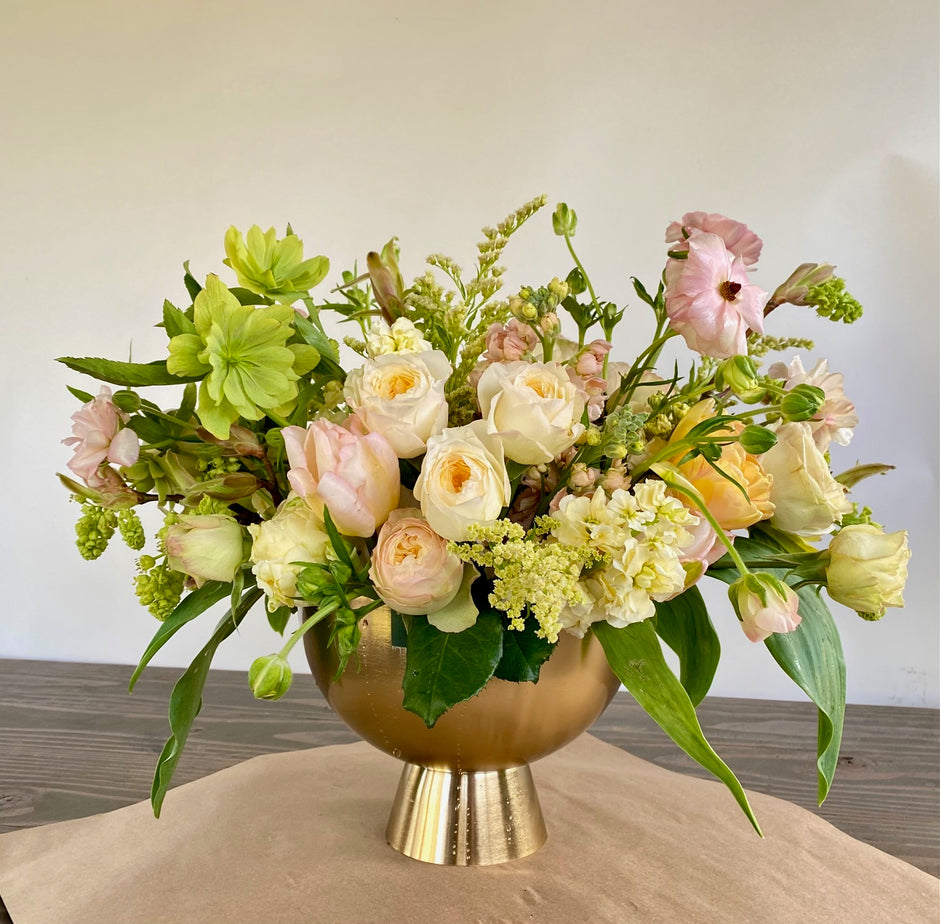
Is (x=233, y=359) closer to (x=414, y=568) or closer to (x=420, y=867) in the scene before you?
(x=414, y=568)

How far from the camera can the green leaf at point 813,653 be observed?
57cm

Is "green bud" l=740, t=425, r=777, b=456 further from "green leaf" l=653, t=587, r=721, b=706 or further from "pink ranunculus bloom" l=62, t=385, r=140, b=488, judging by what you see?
"pink ranunculus bloom" l=62, t=385, r=140, b=488

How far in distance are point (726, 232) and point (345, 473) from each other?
0.89 feet

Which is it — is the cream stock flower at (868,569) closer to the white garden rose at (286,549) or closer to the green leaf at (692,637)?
the green leaf at (692,637)

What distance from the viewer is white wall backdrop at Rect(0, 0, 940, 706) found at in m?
1.48

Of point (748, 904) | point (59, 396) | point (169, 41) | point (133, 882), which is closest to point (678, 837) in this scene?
point (748, 904)

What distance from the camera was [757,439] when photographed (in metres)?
0.49

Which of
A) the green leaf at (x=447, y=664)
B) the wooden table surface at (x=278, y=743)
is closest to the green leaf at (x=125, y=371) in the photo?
the green leaf at (x=447, y=664)

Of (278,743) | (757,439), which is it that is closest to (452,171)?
(278,743)

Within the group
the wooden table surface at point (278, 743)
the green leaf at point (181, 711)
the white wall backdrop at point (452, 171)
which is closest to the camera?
A: the green leaf at point (181, 711)

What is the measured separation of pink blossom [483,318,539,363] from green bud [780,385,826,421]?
151 mm

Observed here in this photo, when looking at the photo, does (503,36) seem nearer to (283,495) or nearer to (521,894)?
(283,495)

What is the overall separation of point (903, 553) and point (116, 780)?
2.33ft

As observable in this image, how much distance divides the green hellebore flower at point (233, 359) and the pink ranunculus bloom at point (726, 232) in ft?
0.79
